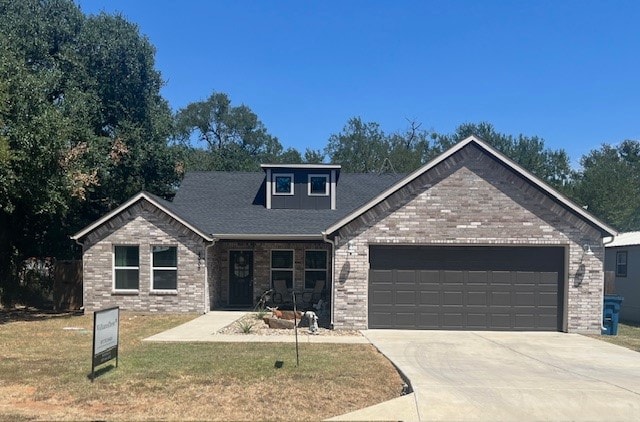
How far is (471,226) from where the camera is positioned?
14.7m

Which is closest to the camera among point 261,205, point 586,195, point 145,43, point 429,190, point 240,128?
point 429,190

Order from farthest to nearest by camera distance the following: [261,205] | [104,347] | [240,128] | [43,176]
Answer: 1. [240,128]
2. [261,205]
3. [43,176]
4. [104,347]

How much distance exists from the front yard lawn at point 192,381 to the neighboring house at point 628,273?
1420 cm

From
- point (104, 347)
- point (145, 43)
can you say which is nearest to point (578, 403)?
point (104, 347)

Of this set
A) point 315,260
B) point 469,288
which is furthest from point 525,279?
point 315,260

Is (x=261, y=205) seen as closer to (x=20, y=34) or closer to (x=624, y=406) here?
(x=20, y=34)

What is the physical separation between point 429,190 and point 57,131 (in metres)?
11.9

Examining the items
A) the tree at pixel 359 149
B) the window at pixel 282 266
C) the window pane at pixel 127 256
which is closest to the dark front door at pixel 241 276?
the window at pixel 282 266

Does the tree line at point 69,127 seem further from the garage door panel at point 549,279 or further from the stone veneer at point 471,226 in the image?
the garage door panel at point 549,279

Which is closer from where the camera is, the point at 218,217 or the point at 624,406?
the point at 624,406

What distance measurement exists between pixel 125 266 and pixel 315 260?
6954 mm

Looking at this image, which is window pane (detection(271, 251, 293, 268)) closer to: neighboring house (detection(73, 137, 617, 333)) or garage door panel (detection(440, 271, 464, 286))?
neighboring house (detection(73, 137, 617, 333))

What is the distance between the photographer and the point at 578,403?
7555mm

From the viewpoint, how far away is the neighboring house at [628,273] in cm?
2031
